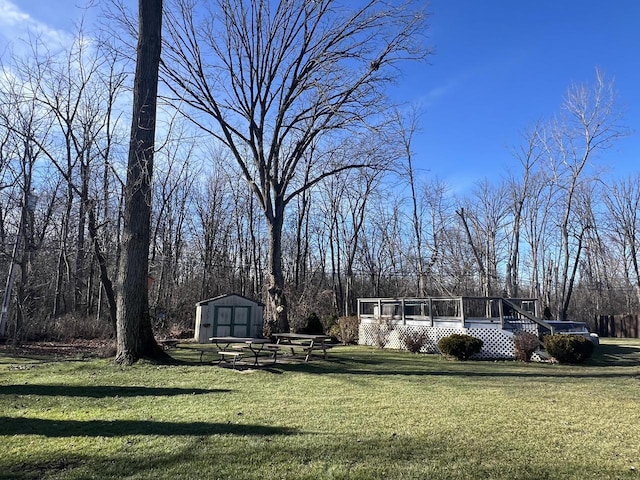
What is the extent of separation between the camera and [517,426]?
16.7 ft

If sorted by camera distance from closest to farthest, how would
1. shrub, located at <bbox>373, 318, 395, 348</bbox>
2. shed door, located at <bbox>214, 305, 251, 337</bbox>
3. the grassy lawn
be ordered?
the grassy lawn < shrub, located at <bbox>373, 318, 395, 348</bbox> < shed door, located at <bbox>214, 305, 251, 337</bbox>

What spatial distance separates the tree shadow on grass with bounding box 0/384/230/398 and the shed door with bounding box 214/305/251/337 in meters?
11.9

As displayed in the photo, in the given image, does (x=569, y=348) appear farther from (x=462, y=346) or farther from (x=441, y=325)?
(x=441, y=325)

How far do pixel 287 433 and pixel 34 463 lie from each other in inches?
92.2

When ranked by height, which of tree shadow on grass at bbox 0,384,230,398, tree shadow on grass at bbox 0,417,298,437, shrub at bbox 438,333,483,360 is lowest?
tree shadow on grass at bbox 0,384,230,398

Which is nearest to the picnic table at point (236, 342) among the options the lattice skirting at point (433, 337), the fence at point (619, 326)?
the lattice skirting at point (433, 337)

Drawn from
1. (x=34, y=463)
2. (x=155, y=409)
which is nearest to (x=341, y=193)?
(x=155, y=409)

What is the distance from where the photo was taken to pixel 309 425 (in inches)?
196

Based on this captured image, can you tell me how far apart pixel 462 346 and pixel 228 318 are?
429 inches

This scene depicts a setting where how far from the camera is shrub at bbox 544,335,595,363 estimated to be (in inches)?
474

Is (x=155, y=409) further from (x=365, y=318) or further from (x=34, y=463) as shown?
(x=365, y=318)

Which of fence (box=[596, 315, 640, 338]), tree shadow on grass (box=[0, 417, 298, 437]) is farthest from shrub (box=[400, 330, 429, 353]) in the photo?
fence (box=[596, 315, 640, 338])

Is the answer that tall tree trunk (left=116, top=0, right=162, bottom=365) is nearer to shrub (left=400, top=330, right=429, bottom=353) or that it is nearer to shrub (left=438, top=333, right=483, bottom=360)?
shrub (left=400, top=330, right=429, bottom=353)

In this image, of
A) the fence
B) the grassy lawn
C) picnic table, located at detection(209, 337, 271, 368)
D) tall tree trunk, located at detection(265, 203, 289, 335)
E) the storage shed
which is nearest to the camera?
the grassy lawn
